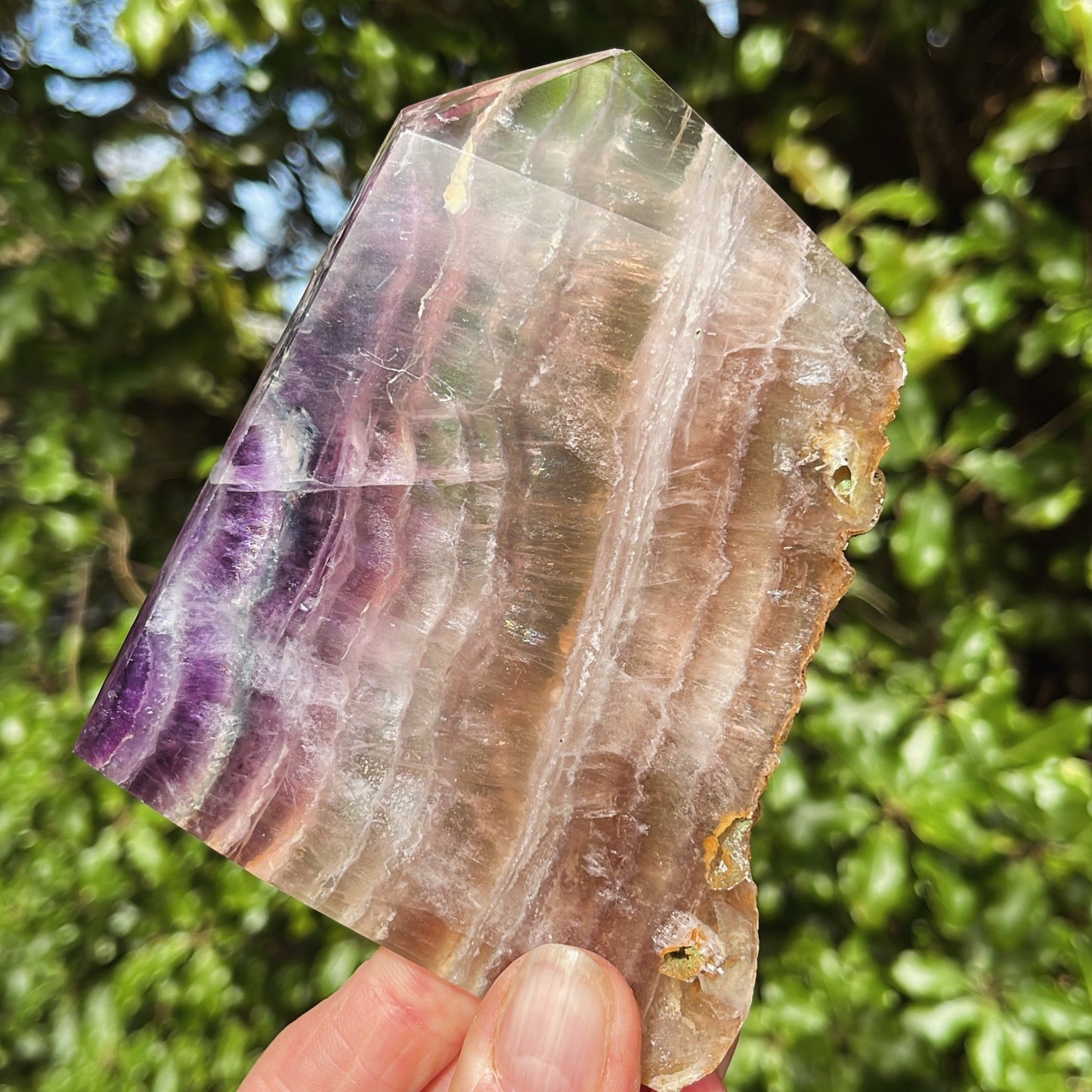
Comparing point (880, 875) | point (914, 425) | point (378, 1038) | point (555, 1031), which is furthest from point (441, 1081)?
point (914, 425)

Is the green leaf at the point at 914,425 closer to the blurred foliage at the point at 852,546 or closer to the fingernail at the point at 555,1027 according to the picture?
the blurred foliage at the point at 852,546

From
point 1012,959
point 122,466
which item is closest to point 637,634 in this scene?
point 1012,959

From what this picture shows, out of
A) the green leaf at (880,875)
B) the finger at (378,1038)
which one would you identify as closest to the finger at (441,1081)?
the finger at (378,1038)

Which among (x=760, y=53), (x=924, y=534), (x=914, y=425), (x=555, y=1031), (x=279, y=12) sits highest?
(x=760, y=53)

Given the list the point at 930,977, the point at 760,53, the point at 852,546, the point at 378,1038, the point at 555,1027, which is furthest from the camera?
the point at 852,546

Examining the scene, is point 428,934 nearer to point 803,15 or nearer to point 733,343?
point 733,343

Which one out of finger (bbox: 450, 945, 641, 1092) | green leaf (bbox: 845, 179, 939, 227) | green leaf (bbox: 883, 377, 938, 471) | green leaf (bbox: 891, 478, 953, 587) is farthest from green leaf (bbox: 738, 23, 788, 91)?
finger (bbox: 450, 945, 641, 1092)

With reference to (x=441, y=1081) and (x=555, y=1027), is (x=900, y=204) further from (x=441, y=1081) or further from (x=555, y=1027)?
(x=441, y=1081)
